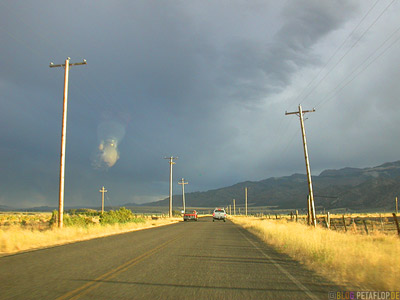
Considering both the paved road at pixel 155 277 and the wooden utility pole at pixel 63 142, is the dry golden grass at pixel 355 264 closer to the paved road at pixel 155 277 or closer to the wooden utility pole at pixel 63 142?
the paved road at pixel 155 277

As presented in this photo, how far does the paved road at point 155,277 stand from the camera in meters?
6.54

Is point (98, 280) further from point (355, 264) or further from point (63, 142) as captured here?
point (63, 142)

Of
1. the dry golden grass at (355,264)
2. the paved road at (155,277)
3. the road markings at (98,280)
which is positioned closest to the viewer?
the road markings at (98,280)

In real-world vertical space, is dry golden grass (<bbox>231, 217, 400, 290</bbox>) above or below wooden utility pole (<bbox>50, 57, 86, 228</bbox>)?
below

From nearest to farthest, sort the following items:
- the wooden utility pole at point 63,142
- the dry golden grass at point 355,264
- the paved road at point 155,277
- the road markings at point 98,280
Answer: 1. the road markings at point 98,280
2. the paved road at point 155,277
3. the dry golden grass at point 355,264
4. the wooden utility pole at point 63,142

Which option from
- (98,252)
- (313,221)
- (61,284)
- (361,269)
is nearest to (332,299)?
(361,269)

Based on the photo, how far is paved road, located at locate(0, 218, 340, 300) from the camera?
654 cm

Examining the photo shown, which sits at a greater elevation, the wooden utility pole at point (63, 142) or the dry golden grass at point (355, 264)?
the wooden utility pole at point (63, 142)

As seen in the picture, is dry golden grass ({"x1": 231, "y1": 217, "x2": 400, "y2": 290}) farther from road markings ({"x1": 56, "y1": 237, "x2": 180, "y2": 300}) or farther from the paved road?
road markings ({"x1": 56, "y1": 237, "x2": 180, "y2": 300})

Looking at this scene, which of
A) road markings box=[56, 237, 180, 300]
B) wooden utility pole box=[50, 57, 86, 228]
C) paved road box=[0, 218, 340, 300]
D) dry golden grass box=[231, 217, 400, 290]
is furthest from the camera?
wooden utility pole box=[50, 57, 86, 228]

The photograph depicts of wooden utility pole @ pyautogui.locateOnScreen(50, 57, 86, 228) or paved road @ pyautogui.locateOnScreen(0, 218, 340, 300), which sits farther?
wooden utility pole @ pyautogui.locateOnScreen(50, 57, 86, 228)

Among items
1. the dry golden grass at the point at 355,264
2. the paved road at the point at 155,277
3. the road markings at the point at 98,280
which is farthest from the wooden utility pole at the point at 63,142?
the dry golden grass at the point at 355,264

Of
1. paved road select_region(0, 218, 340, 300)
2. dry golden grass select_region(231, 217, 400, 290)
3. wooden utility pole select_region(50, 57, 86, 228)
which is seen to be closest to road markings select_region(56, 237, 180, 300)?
paved road select_region(0, 218, 340, 300)

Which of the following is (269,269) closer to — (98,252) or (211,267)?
(211,267)
